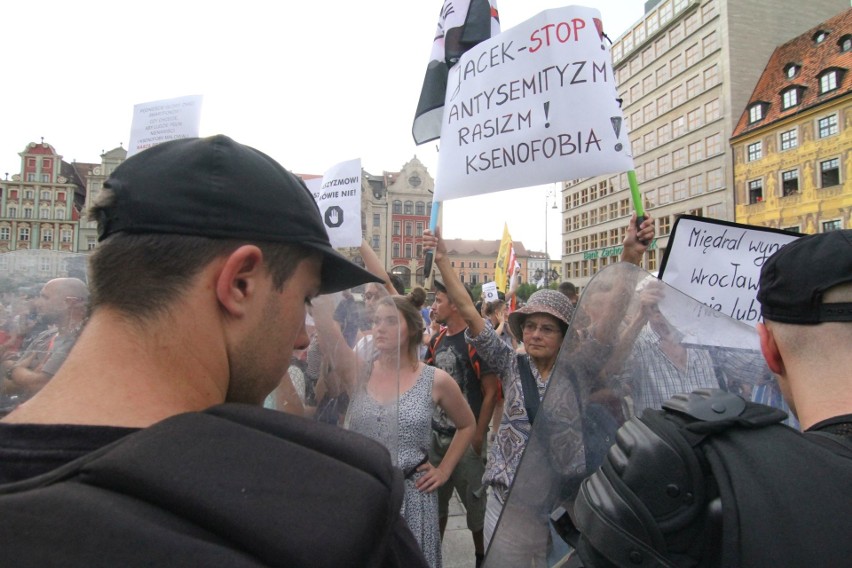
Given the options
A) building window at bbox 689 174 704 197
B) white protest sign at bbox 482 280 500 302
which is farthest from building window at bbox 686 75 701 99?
white protest sign at bbox 482 280 500 302

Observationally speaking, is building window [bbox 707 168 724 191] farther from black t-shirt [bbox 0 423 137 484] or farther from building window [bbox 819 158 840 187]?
black t-shirt [bbox 0 423 137 484]

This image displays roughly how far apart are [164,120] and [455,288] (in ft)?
10.8

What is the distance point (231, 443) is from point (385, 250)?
69950 mm

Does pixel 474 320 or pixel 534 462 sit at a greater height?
pixel 474 320

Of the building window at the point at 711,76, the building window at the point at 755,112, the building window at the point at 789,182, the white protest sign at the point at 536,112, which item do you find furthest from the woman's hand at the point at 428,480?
the building window at the point at 711,76

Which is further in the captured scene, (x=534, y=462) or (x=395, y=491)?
(x=534, y=462)

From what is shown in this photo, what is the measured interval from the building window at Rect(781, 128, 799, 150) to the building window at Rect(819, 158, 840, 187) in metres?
2.51

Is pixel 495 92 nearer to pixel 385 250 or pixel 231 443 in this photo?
pixel 231 443

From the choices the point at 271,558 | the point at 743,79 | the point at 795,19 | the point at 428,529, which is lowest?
the point at 428,529

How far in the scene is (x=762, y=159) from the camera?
3428cm

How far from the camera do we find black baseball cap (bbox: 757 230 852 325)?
113 cm

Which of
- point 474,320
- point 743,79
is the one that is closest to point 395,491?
point 474,320

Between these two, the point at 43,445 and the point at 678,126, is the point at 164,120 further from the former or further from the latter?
the point at 678,126

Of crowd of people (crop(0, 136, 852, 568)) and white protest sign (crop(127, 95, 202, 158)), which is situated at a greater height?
white protest sign (crop(127, 95, 202, 158))
